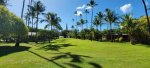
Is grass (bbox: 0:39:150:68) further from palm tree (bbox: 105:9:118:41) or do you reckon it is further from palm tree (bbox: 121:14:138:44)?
palm tree (bbox: 105:9:118:41)

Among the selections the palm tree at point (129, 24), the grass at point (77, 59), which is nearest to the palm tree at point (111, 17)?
the palm tree at point (129, 24)

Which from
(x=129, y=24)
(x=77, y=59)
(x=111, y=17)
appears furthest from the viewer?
(x=111, y=17)

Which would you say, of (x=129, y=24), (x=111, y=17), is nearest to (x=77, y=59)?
(x=129, y=24)

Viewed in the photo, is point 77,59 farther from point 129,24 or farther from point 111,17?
point 111,17

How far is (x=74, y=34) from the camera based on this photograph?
368 ft

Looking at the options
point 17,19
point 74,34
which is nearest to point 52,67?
point 17,19

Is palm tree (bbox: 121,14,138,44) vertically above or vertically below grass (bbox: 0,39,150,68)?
above

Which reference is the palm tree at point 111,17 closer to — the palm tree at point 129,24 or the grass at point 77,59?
the palm tree at point 129,24

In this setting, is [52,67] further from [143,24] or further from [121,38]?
[121,38]

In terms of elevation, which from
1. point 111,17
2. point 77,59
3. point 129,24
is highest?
point 111,17

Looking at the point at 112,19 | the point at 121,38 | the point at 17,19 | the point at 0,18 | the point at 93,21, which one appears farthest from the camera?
the point at 93,21

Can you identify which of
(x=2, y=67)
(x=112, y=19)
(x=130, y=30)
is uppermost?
(x=112, y=19)

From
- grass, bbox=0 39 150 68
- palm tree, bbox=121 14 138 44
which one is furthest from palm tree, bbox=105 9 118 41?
grass, bbox=0 39 150 68

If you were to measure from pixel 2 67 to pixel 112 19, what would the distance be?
216ft
